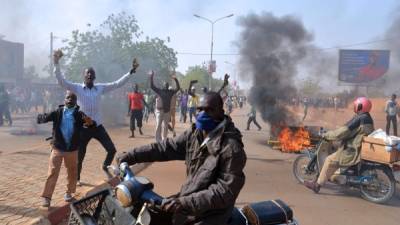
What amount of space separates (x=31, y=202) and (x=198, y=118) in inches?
132

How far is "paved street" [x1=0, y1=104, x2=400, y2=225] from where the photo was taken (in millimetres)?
5242

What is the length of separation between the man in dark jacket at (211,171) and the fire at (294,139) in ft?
27.7

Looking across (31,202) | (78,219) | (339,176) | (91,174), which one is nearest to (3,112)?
(91,174)

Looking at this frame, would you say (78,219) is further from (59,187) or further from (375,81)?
(375,81)

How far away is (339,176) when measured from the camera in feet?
22.0

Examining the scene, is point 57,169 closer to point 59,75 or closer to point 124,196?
point 59,75

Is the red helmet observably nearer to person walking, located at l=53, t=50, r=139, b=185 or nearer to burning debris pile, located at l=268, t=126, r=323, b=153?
person walking, located at l=53, t=50, r=139, b=185

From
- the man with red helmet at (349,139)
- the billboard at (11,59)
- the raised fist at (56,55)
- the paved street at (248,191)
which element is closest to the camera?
the paved street at (248,191)

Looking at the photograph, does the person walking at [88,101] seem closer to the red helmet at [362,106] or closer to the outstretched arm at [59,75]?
the outstretched arm at [59,75]

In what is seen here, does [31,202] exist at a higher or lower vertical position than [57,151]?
lower

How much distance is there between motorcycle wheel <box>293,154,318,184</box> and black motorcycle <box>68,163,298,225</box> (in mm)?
4729

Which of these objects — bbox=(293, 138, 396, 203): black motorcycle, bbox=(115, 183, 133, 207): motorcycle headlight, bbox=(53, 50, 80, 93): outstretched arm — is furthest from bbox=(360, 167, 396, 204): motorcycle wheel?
bbox=(115, 183, 133, 207): motorcycle headlight

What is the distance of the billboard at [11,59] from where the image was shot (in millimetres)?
36075

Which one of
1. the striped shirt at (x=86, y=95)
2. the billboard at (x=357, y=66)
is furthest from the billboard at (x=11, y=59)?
the striped shirt at (x=86, y=95)
